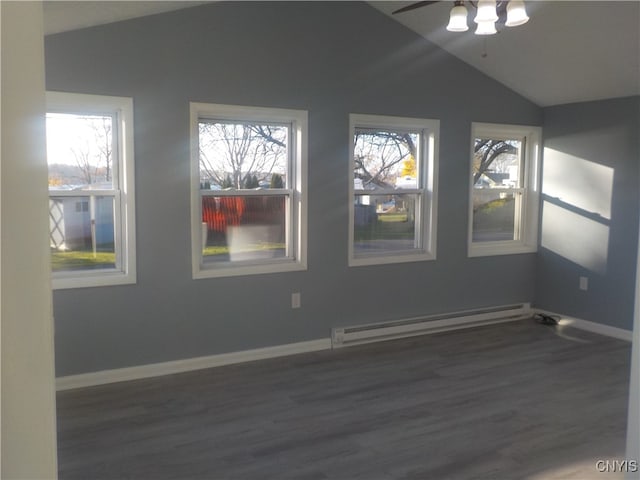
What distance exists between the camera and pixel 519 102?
17.9ft

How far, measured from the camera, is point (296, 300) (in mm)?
4480

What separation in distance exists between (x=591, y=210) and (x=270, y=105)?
3.28 m

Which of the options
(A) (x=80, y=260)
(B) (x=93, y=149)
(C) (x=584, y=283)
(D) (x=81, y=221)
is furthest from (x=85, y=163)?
(C) (x=584, y=283)

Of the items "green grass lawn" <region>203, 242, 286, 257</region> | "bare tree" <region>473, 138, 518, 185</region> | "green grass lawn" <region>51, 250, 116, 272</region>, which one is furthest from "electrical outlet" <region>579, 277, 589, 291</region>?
"green grass lawn" <region>51, 250, 116, 272</region>

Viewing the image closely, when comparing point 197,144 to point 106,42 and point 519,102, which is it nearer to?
point 106,42

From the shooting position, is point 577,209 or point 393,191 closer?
point 393,191

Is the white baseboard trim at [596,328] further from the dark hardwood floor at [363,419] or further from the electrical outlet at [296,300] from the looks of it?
the electrical outlet at [296,300]

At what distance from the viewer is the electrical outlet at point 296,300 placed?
4.46 meters

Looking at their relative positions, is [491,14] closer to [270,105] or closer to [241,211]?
[270,105]

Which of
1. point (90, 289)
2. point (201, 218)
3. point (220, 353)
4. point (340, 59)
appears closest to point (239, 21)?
point (340, 59)

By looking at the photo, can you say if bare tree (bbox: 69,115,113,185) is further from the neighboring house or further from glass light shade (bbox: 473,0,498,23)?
glass light shade (bbox: 473,0,498,23)

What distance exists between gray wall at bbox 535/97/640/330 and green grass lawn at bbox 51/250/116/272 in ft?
14.1

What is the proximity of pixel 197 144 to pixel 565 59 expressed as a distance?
3.18 metres

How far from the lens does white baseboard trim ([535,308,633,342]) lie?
4.90 meters
